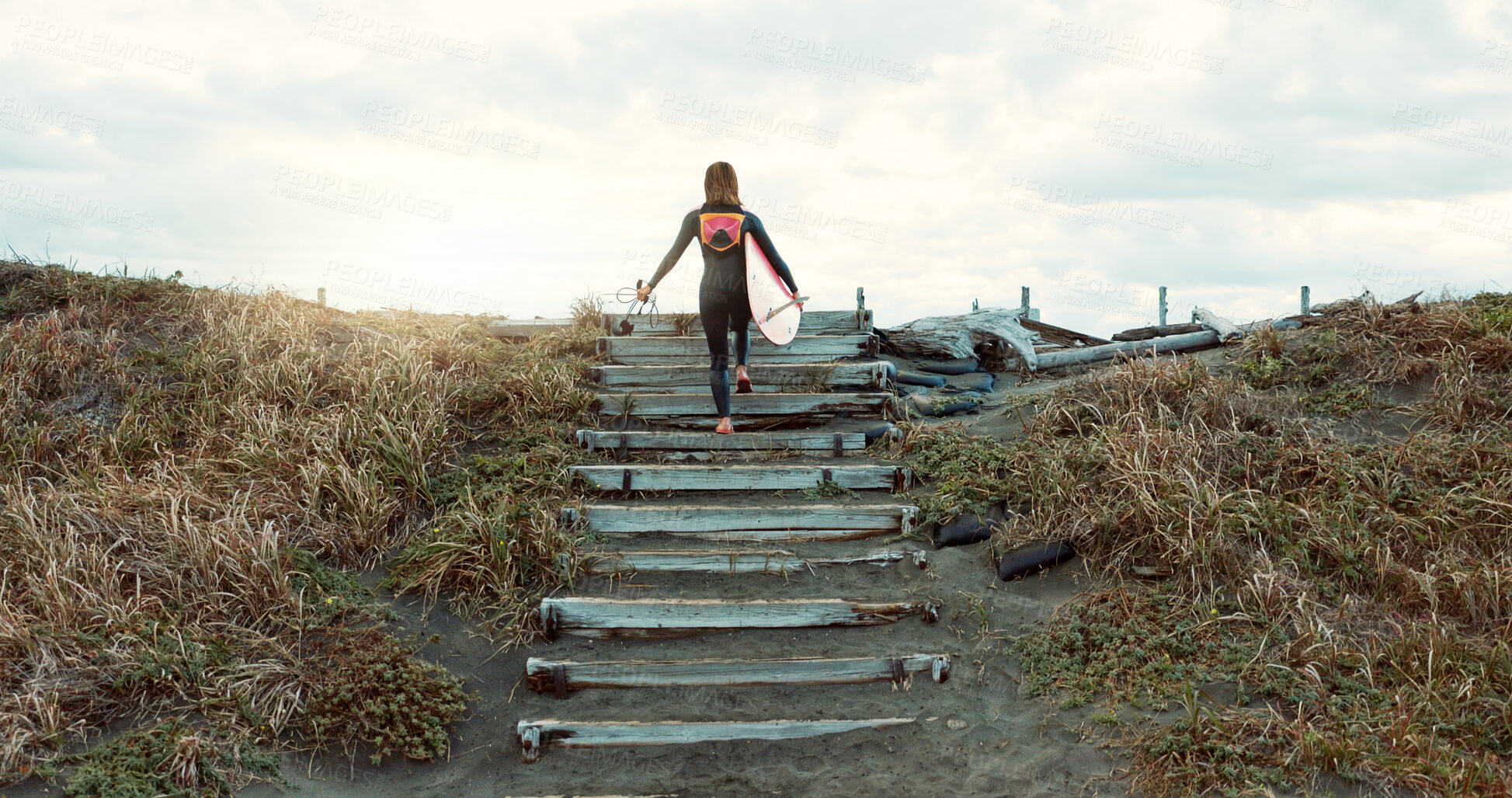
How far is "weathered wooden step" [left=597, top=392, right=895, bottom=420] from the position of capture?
7.98 m

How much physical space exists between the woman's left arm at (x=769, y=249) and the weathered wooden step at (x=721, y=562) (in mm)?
2489

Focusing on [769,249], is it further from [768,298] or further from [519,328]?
[519,328]

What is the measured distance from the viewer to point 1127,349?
9.66 metres

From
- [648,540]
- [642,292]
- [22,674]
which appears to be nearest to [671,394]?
[642,292]

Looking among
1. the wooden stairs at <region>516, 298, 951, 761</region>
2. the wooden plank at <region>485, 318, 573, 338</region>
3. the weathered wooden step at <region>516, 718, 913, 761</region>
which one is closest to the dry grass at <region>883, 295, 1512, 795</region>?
the wooden stairs at <region>516, 298, 951, 761</region>

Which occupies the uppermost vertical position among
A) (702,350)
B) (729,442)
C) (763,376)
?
(702,350)

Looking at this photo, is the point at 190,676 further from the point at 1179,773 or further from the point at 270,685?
the point at 1179,773

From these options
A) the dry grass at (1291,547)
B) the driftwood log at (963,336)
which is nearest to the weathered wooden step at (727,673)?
the dry grass at (1291,547)

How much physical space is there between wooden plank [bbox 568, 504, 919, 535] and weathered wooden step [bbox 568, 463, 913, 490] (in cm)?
51

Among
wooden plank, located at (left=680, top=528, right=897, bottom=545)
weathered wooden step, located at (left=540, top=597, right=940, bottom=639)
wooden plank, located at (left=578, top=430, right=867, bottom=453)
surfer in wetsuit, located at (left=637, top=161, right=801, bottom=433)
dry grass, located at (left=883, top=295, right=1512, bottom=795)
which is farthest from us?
wooden plank, located at (left=578, top=430, right=867, bottom=453)

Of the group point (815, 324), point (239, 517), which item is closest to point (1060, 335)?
point (815, 324)

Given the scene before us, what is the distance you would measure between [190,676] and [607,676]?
212 centimetres

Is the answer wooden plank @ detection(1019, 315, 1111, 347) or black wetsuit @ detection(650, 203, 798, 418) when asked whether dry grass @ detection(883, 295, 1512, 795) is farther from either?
wooden plank @ detection(1019, 315, 1111, 347)

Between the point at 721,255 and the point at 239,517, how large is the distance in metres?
3.80
